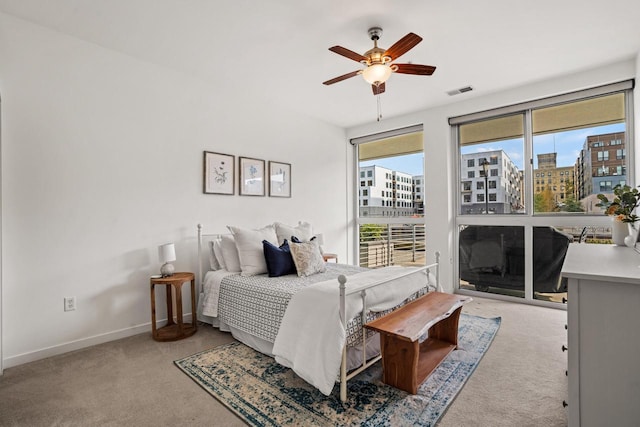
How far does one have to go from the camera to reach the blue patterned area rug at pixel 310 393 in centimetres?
180

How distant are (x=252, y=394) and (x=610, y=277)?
200 cm

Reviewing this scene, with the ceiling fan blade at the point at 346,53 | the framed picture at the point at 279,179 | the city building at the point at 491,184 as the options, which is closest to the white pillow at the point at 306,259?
the framed picture at the point at 279,179

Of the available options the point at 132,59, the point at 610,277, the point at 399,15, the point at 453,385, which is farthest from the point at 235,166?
the point at 610,277

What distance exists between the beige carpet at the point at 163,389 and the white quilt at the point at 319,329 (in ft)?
1.56

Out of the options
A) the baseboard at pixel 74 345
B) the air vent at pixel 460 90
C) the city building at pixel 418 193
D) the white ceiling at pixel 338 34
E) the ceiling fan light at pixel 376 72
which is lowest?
the baseboard at pixel 74 345

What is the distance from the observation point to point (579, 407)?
1.34m

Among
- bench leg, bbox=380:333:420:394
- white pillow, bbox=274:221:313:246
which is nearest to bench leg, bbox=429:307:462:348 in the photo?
bench leg, bbox=380:333:420:394

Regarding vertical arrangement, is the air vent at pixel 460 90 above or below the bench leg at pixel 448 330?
above

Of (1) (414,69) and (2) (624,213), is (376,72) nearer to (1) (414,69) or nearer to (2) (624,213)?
(1) (414,69)

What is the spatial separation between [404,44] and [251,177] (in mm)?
2465

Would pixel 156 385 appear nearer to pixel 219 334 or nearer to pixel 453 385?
pixel 219 334

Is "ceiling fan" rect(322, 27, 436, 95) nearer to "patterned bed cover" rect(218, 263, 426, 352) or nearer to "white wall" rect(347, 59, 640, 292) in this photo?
"patterned bed cover" rect(218, 263, 426, 352)

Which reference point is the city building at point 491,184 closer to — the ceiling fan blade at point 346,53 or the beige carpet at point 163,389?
the beige carpet at point 163,389

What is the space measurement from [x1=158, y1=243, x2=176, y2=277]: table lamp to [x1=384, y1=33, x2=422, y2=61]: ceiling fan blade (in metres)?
2.58
